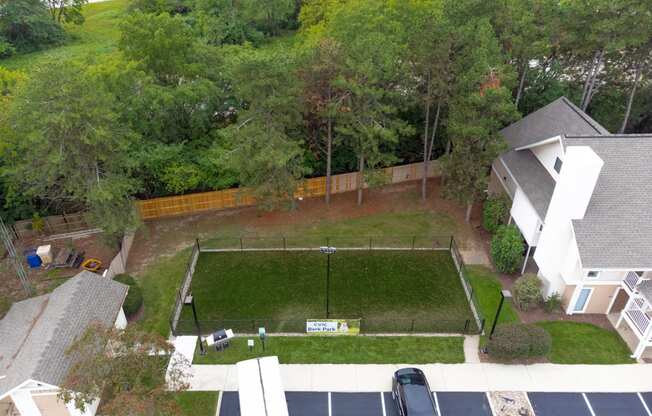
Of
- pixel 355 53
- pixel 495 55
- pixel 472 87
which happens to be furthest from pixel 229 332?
pixel 495 55

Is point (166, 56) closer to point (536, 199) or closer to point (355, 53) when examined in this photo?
point (355, 53)

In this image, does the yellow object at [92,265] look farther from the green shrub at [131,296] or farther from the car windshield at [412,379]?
the car windshield at [412,379]

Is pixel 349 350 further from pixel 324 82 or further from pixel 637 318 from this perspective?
pixel 324 82

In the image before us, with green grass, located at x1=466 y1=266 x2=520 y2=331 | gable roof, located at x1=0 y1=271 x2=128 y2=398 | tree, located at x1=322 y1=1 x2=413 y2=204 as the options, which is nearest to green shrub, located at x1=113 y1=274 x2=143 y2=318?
gable roof, located at x1=0 y1=271 x2=128 y2=398

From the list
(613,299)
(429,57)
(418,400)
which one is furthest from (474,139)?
(418,400)

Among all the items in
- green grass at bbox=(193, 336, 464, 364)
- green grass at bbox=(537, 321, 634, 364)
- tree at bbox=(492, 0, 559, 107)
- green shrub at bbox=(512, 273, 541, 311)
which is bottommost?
green grass at bbox=(193, 336, 464, 364)

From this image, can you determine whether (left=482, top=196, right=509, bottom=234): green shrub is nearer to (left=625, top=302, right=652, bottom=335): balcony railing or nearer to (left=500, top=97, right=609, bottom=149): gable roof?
(left=500, top=97, right=609, bottom=149): gable roof
